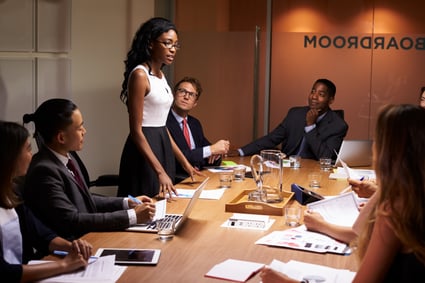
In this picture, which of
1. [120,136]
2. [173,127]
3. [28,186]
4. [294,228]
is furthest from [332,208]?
[120,136]

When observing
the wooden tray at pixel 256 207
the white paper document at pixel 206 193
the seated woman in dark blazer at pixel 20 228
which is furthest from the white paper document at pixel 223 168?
the seated woman in dark blazer at pixel 20 228

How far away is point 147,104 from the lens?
11.3 feet

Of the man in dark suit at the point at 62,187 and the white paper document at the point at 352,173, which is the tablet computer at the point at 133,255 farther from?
the white paper document at the point at 352,173

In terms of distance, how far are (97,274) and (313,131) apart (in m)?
3.23

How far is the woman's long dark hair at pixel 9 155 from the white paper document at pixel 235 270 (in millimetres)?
778

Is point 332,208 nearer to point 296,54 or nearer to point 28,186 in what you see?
point 28,186

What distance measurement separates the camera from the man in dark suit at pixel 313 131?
4.83 metres

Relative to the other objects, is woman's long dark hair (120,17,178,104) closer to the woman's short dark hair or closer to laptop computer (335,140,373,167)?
the woman's short dark hair

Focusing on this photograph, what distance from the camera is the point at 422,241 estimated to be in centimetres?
160

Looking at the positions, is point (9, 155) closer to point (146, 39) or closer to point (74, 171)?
point (74, 171)

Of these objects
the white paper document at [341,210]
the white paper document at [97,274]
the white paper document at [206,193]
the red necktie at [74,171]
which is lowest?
the white paper document at [97,274]

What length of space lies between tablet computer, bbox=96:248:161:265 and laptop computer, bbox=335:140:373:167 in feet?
7.83

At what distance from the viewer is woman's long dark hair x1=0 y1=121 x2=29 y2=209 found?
2.13 m

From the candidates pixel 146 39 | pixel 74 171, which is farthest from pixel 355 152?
pixel 74 171
